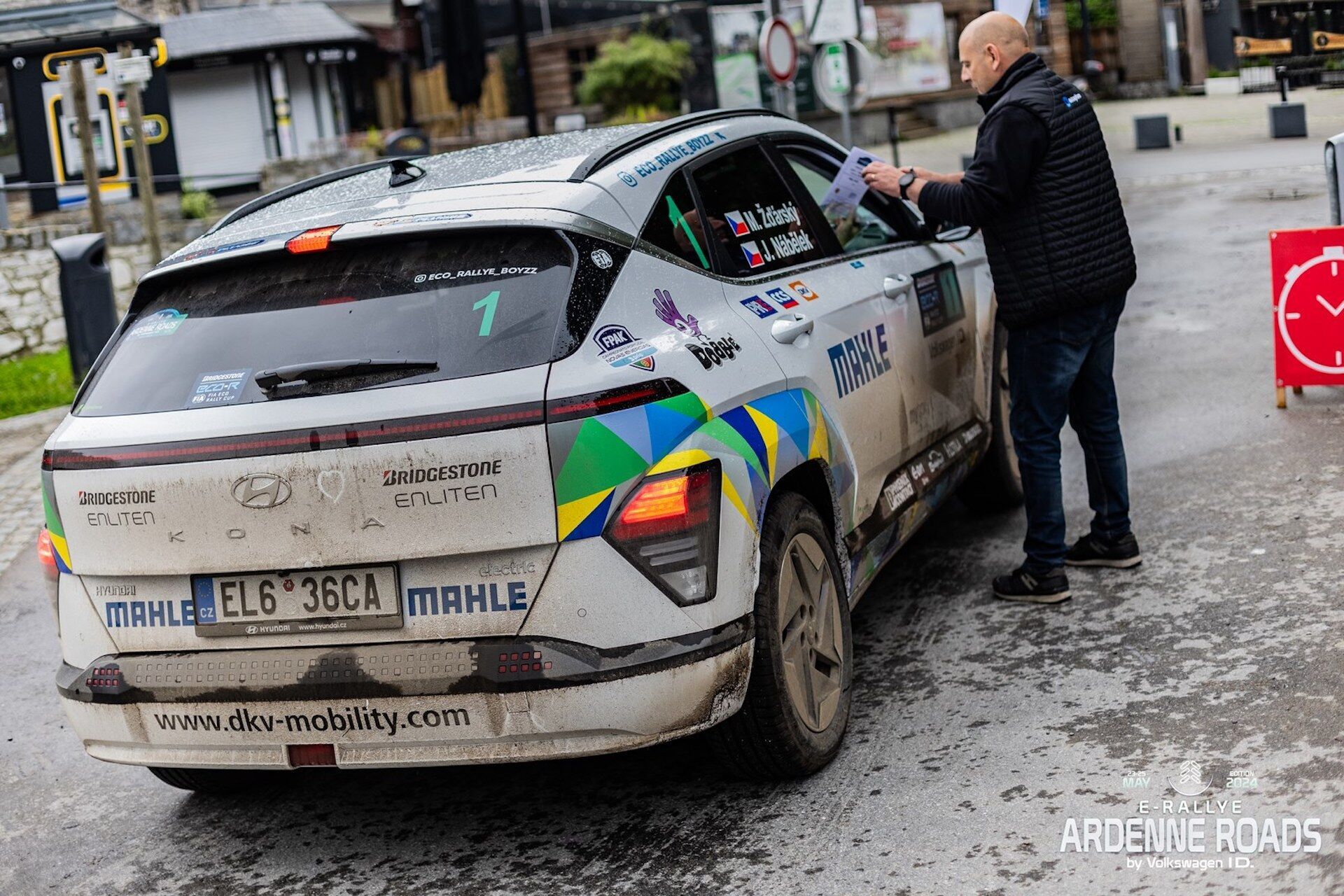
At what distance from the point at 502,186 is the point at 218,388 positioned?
93 cm

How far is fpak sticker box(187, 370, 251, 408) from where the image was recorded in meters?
3.83

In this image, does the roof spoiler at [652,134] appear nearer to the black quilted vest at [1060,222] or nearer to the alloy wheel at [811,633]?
the black quilted vest at [1060,222]

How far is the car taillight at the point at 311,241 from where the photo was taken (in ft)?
12.9

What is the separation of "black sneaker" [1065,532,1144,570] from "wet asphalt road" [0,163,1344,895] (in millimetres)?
58

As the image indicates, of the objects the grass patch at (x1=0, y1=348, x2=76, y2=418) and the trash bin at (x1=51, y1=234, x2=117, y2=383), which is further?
the grass patch at (x1=0, y1=348, x2=76, y2=418)

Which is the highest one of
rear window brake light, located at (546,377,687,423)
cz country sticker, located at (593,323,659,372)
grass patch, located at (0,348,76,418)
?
cz country sticker, located at (593,323,659,372)

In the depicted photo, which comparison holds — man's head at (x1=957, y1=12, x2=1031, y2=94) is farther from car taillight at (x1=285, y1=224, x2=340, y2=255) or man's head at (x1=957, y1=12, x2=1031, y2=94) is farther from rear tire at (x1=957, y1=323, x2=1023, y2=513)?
car taillight at (x1=285, y1=224, x2=340, y2=255)

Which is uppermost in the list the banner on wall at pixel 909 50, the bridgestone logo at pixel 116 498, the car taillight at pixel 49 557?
the banner on wall at pixel 909 50

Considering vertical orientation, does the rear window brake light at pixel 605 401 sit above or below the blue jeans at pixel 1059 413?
above

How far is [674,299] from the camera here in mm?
4086

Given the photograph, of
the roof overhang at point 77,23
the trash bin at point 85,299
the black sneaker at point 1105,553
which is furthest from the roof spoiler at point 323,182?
the roof overhang at point 77,23

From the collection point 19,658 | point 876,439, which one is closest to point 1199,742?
point 876,439

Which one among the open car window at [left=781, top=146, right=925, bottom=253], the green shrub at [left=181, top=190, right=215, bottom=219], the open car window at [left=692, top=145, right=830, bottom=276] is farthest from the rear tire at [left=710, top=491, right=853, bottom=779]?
the green shrub at [left=181, top=190, right=215, bottom=219]

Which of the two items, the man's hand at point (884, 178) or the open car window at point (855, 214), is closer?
the man's hand at point (884, 178)
